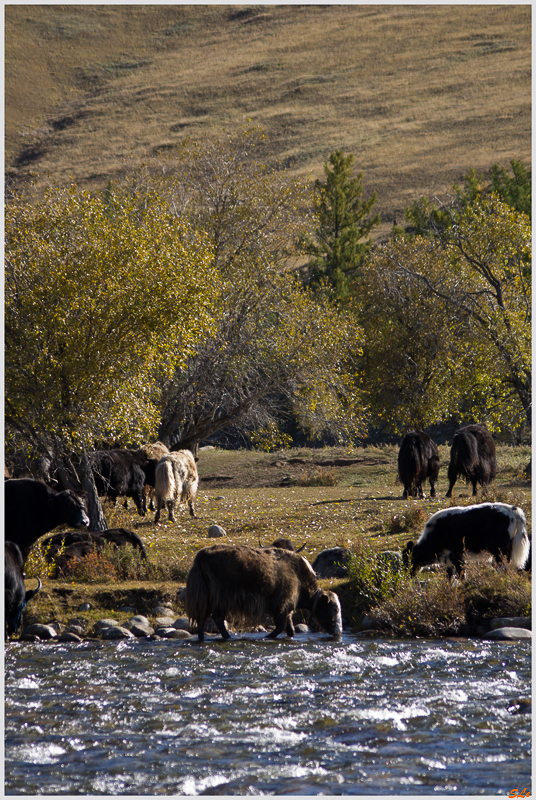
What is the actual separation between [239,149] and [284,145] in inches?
3727

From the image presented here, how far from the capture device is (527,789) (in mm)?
6656

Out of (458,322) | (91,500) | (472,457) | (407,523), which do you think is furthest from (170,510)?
(458,322)

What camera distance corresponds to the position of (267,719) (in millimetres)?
8430

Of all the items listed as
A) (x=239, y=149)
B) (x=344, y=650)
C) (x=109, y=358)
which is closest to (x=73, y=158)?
(x=239, y=149)

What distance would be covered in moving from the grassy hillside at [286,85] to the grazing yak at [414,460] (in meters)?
66.5

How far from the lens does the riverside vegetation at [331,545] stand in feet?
41.7

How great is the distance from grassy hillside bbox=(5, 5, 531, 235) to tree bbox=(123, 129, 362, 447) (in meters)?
59.7

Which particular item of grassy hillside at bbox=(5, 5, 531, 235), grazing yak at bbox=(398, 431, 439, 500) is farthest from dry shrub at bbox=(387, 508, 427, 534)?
grassy hillside at bbox=(5, 5, 531, 235)

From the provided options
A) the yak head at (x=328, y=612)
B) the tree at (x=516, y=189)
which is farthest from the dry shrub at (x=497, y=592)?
the tree at (x=516, y=189)

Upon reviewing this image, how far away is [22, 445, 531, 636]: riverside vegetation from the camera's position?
1270cm

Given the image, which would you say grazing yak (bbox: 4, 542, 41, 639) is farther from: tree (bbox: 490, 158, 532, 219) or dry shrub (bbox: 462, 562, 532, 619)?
tree (bbox: 490, 158, 532, 219)

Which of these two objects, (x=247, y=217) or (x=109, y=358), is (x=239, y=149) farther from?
(x=109, y=358)

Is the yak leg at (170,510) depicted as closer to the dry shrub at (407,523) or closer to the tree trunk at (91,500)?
the tree trunk at (91,500)

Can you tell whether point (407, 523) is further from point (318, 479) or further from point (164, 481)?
point (318, 479)
